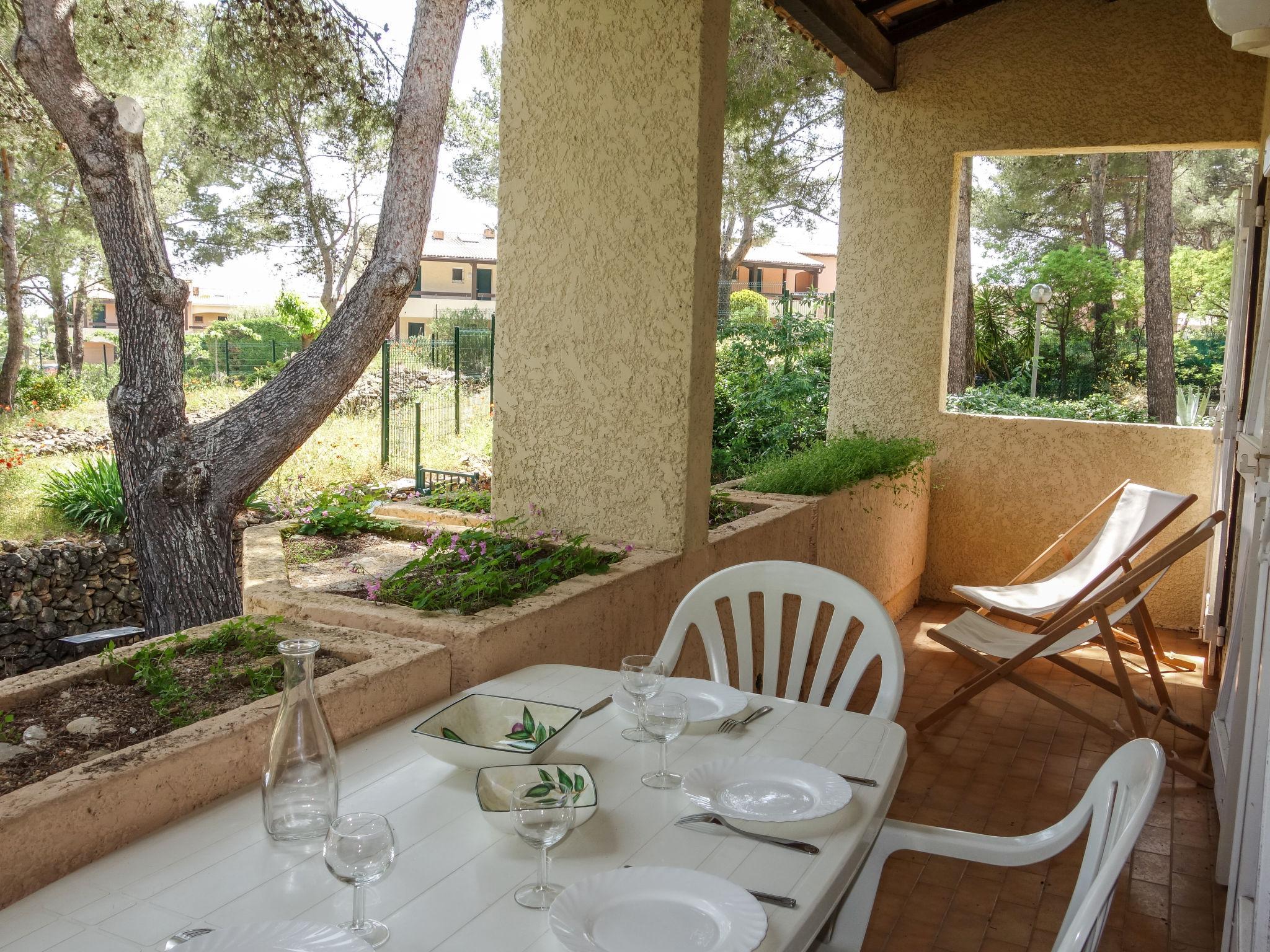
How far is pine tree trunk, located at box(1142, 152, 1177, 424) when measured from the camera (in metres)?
10.6

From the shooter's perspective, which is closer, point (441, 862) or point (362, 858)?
point (362, 858)

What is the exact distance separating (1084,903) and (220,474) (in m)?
5.33

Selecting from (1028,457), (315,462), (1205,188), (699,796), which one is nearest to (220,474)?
(315,462)

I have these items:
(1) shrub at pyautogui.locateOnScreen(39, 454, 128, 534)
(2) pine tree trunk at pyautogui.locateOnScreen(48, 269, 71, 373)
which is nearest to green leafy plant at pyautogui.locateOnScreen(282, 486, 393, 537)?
(1) shrub at pyautogui.locateOnScreen(39, 454, 128, 534)

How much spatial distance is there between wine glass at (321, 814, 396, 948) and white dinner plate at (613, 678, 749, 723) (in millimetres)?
672

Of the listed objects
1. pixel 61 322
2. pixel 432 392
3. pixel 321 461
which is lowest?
pixel 321 461

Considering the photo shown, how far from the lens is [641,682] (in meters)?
1.67

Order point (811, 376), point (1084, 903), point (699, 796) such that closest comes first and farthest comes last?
point (1084, 903), point (699, 796), point (811, 376)

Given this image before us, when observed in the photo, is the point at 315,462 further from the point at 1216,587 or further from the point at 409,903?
the point at 409,903

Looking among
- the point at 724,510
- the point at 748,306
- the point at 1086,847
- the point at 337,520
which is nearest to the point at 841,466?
the point at 724,510

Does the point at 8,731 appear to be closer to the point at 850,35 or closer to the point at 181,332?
the point at 850,35

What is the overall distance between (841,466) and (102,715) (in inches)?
125

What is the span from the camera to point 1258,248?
4156 mm

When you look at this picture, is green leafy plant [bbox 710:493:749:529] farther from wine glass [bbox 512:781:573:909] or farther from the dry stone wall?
the dry stone wall
